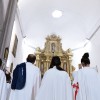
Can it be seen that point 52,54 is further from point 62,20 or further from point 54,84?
point 54,84

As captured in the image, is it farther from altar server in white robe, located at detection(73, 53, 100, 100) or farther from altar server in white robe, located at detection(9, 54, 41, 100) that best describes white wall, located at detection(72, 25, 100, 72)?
altar server in white robe, located at detection(9, 54, 41, 100)

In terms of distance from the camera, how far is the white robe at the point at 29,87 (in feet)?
12.2

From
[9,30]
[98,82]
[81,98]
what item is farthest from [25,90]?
[9,30]

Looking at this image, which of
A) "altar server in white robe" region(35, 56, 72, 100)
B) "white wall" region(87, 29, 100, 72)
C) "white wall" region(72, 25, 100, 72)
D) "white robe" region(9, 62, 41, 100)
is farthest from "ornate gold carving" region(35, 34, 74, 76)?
"altar server in white robe" region(35, 56, 72, 100)

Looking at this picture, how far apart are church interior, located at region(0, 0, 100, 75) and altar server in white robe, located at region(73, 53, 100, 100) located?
5.15 metres

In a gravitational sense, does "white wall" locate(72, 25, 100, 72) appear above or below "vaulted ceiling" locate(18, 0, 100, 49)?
below

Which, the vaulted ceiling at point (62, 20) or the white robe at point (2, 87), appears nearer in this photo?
the white robe at point (2, 87)

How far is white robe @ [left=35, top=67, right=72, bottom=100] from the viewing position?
Result: 351 cm

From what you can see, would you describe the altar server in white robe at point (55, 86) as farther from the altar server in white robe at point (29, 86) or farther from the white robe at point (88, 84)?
the altar server in white robe at point (29, 86)

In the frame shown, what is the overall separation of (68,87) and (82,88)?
0.26m

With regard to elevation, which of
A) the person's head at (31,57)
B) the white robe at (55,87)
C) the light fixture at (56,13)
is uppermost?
the light fixture at (56,13)

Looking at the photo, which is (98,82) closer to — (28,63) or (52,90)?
(52,90)

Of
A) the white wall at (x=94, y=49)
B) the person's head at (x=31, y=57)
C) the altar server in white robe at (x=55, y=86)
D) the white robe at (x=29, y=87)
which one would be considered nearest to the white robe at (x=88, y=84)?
the altar server in white robe at (x=55, y=86)

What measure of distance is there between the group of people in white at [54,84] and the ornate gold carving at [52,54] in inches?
338
